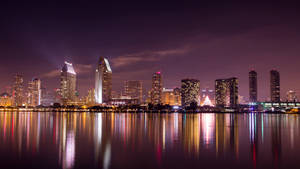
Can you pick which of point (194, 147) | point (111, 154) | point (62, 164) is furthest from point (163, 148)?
point (62, 164)

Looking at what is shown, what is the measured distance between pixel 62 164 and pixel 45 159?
252cm

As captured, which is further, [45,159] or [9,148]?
[9,148]

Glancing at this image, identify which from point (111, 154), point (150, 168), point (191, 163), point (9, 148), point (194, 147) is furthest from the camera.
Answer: point (194, 147)

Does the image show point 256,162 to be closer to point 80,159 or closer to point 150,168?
point 150,168

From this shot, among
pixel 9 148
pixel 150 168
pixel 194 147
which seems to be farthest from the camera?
pixel 194 147

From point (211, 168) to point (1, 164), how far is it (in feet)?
45.3

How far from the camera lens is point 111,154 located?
78.2ft

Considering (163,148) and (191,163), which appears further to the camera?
(163,148)

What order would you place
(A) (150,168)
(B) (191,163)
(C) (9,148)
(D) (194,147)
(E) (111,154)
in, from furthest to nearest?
1. (D) (194,147)
2. (C) (9,148)
3. (E) (111,154)
4. (B) (191,163)
5. (A) (150,168)

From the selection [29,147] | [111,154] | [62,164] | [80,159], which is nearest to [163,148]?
[111,154]

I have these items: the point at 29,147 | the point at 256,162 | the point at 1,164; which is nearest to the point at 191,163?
the point at 256,162

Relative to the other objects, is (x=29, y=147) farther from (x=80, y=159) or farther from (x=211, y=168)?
(x=211, y=168)

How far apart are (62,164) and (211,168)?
32.5 ft

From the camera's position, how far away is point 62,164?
19562 millimetres
